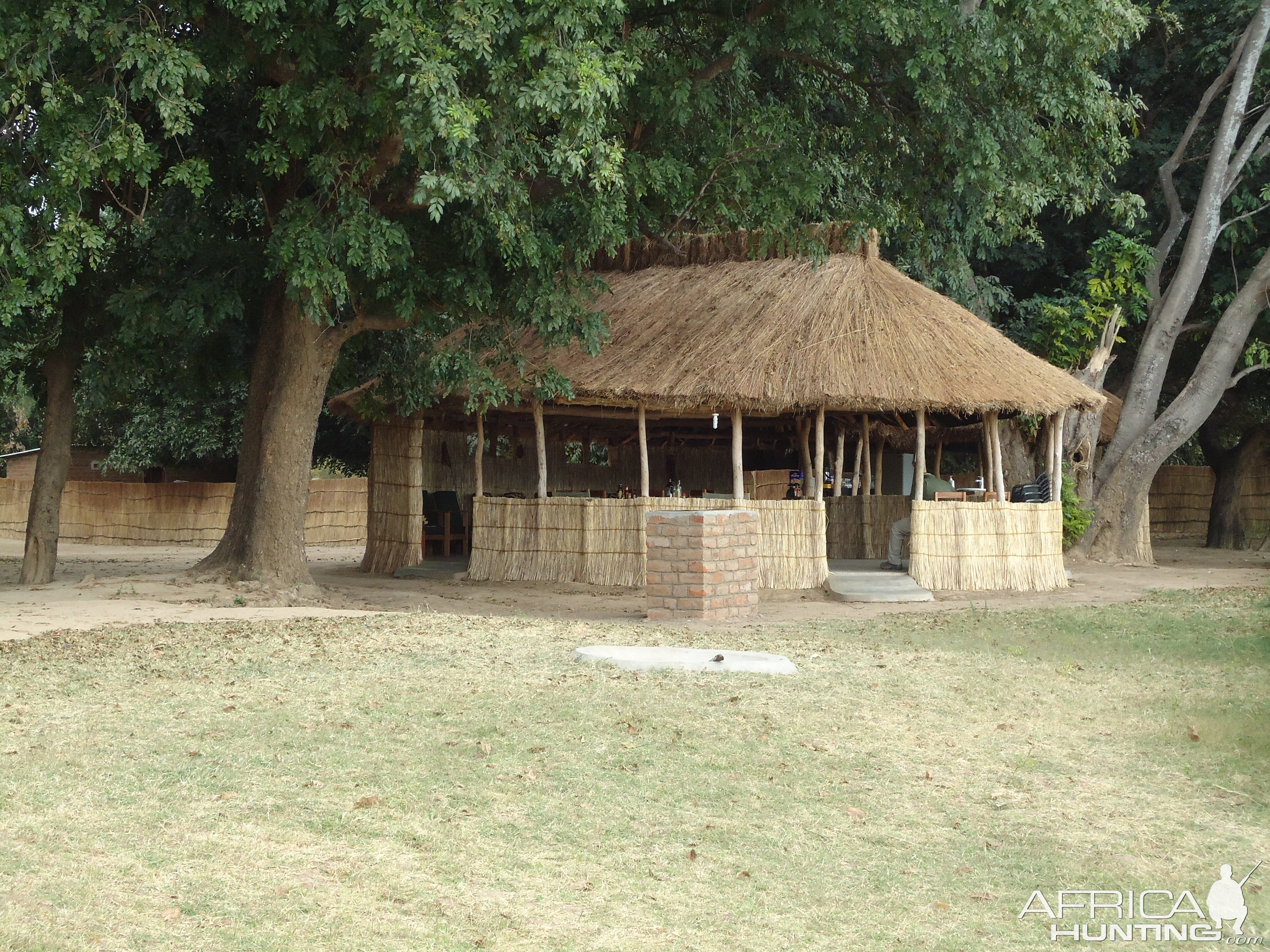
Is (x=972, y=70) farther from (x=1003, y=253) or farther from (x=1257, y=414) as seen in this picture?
(x=1257, y=414)

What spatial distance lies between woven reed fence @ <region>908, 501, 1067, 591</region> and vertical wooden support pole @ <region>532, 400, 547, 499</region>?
4290 millimetres

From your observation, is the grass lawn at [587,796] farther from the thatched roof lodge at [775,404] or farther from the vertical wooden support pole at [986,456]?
the vertical wooden support pole at [986,456]

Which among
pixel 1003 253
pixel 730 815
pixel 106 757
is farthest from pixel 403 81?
pixel 1003 253

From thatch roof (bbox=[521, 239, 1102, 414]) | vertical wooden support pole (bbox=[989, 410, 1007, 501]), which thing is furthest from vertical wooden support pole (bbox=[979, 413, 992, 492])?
thatch roof (bbox=[521, 239, 1102, 414])

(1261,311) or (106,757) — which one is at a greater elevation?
(1261,311)

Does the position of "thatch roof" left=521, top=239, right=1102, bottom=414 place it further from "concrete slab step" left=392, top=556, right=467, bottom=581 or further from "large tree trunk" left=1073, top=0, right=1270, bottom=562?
"large tree trunk" left=1073, top=0, right=1270, bottom=562

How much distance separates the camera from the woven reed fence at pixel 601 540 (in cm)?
1435

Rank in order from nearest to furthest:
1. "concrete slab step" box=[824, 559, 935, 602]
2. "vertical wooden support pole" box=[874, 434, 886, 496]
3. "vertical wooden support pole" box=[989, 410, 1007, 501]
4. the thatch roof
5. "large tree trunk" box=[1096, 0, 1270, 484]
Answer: "concrete slab step" box=[824, 559, 935, 602] → the thatch roof → "vertical wooden support pole" box=[989, 410, 1007, 501] → "large tree trunk" box=[1096, 0, 1270, 484] → "vertical wooden support pole" box=[874, 434, 886, 496]

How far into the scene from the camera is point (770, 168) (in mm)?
13969

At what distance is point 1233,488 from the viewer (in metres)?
23.1

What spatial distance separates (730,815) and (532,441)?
52.0 ft

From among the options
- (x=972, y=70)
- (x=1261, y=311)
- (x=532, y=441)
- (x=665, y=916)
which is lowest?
(x=665, y=916)

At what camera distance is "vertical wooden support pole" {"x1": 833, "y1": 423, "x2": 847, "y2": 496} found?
58.1ft

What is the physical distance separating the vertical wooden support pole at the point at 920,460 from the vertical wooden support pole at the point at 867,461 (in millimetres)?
2379
